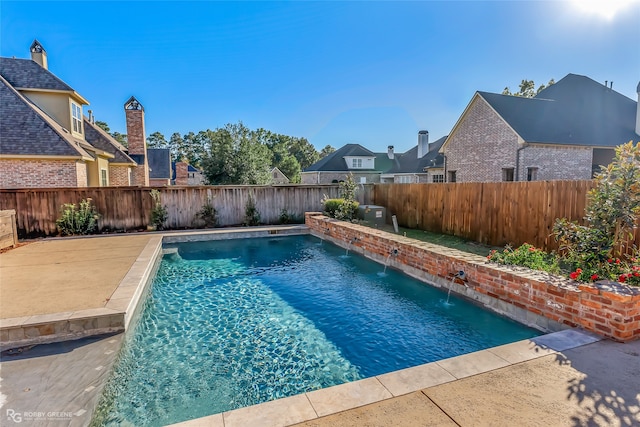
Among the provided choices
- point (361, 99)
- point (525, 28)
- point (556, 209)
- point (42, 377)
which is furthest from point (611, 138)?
point (42, 377)

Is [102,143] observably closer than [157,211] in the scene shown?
No

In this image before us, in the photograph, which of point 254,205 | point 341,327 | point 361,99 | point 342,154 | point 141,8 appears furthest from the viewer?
point 342,154

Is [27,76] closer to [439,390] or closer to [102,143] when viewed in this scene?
[102,143]

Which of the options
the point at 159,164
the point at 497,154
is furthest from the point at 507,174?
the point at 159,164

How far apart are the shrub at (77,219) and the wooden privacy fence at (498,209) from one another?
10622 mm

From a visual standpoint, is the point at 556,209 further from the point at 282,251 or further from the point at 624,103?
the point at 624,103

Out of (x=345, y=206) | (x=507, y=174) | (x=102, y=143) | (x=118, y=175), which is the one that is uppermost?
(x=102, y=143)

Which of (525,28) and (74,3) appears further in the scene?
(525,28)

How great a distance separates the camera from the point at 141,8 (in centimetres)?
991

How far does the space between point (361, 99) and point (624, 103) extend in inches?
652

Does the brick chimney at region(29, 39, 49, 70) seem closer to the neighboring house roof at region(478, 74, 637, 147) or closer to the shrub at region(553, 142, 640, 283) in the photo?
the shrub at region(553, 142, 640, 283)

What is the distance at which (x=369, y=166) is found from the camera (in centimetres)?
3166

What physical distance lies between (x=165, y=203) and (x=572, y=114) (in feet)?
71.5

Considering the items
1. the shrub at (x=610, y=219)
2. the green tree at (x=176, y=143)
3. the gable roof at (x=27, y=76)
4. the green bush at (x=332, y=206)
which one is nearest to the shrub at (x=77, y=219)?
the gable roof at (x=27, y=76)
